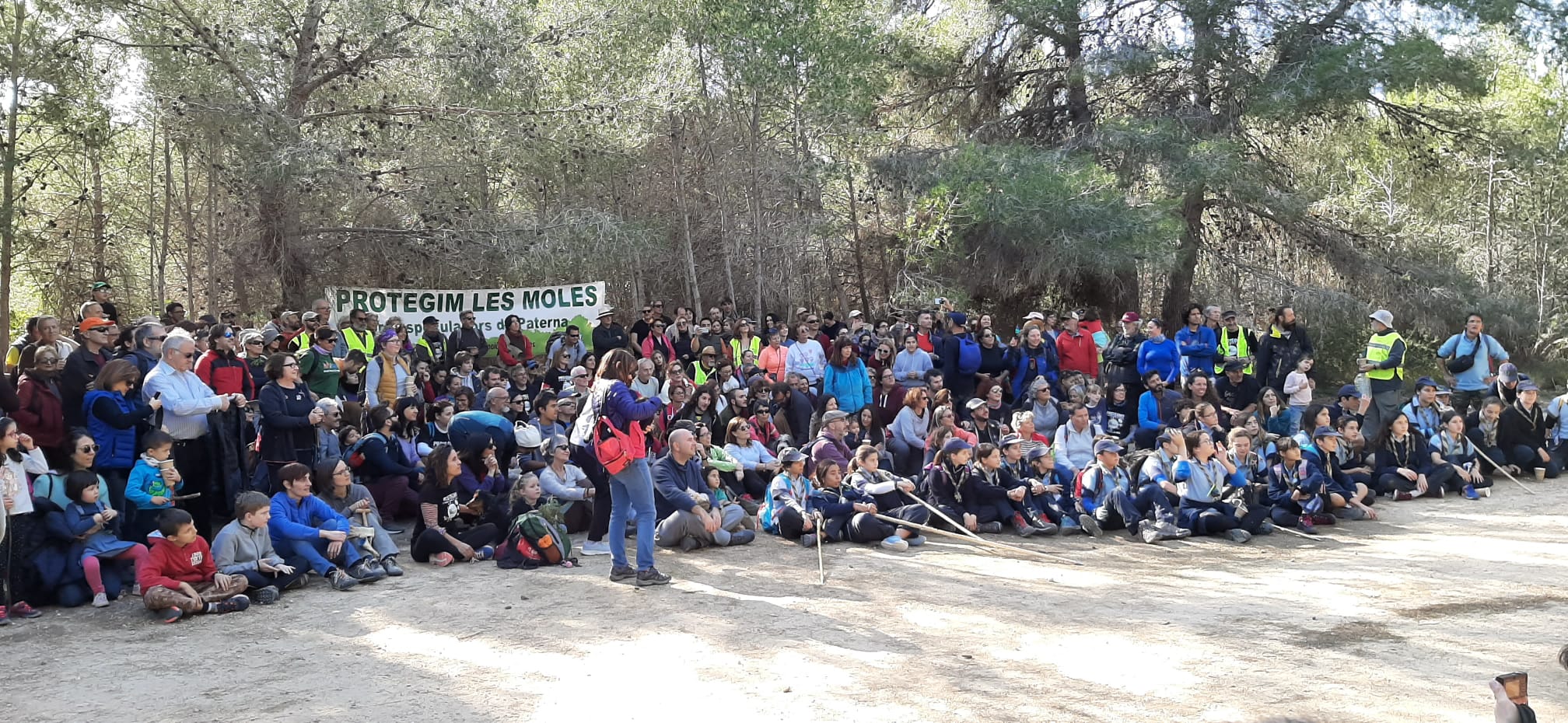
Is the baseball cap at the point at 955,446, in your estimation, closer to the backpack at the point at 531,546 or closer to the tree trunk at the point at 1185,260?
the backpack at the point at 531,546

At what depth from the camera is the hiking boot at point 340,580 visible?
7.36 meters

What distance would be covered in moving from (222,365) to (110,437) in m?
1.20

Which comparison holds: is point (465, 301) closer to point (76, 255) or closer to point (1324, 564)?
point (76, 255)

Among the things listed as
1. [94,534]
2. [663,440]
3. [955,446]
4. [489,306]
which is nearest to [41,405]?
[94,534]

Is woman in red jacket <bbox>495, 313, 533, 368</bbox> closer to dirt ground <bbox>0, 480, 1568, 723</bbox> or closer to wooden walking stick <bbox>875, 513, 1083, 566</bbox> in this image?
dirt ground <bbox>0, 480, 1568, 723</bbox>

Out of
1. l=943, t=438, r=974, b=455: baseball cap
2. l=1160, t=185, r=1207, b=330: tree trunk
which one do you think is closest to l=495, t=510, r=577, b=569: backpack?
l=943, t=438, r=974, b=455: baseball cap

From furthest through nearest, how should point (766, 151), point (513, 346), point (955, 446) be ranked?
point (766, 151) → point (513, 346) → point (955, 446)

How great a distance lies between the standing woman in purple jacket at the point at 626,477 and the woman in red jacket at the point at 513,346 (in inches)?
200

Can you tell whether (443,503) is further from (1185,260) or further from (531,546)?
(1185,260)

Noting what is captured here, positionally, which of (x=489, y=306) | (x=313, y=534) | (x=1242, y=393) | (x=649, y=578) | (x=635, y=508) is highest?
(x=489, y=306)

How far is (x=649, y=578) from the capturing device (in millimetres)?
7418

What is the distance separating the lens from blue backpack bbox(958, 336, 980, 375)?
12.5 meters

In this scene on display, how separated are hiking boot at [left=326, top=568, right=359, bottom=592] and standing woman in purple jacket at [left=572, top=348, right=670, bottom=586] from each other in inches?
61.3

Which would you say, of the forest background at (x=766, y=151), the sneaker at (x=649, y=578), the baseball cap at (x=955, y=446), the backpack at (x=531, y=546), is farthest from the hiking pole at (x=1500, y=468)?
the backpack at (x=531, y=546)
